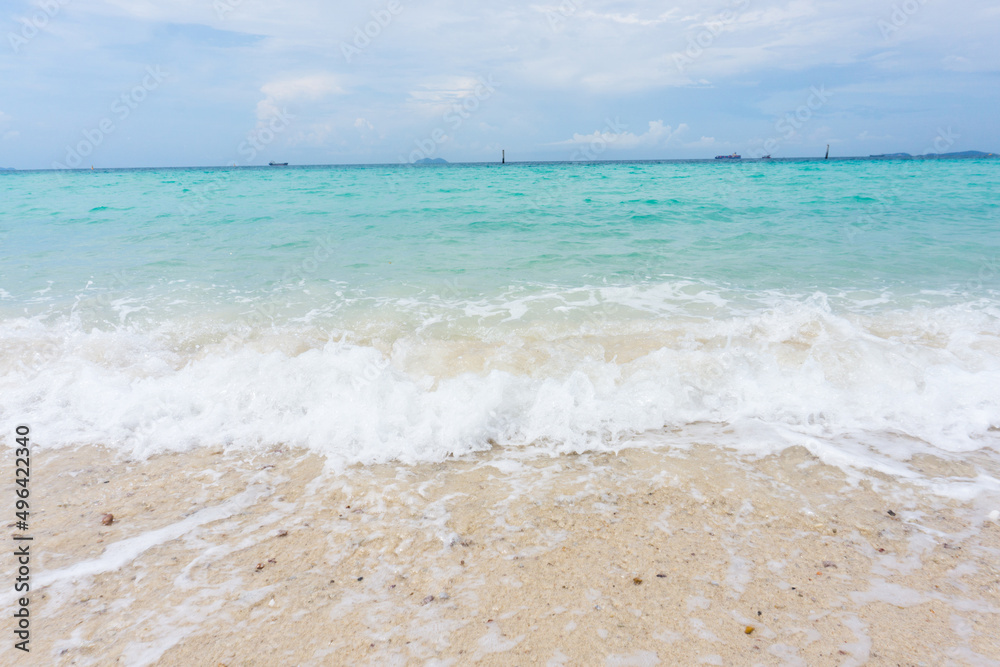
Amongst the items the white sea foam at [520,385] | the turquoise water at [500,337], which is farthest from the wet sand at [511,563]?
the turquoise water at [500,337]

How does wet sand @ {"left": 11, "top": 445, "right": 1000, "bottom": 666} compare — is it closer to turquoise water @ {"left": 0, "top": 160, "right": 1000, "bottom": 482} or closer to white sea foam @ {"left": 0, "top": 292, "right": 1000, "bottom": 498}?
white sea foam @ {"left": 0, "top": 292, "right": 1000, "bottom": 498}

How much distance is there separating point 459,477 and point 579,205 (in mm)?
18399

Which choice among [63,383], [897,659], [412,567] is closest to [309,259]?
[63,383]

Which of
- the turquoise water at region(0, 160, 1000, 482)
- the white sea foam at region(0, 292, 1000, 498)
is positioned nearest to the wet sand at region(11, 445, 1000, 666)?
the white sea foam at region(0, 292, 1000, 498)

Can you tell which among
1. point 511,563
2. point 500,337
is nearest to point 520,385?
point 500,337

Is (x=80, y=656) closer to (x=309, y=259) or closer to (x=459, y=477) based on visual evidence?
(x=459, y=477)

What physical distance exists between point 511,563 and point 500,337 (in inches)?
153

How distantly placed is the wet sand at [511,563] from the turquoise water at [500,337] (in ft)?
1.68

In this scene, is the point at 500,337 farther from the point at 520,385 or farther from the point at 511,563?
the point at 511,563

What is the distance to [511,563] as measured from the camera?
264 cm

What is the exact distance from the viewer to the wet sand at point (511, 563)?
7.07 feet

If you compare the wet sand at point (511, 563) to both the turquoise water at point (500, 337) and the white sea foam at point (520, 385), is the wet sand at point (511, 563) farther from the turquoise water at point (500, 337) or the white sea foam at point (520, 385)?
the turquoise water at point (500, 337)

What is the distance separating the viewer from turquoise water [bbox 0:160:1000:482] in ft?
13.6

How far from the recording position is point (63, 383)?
4.71 meters
